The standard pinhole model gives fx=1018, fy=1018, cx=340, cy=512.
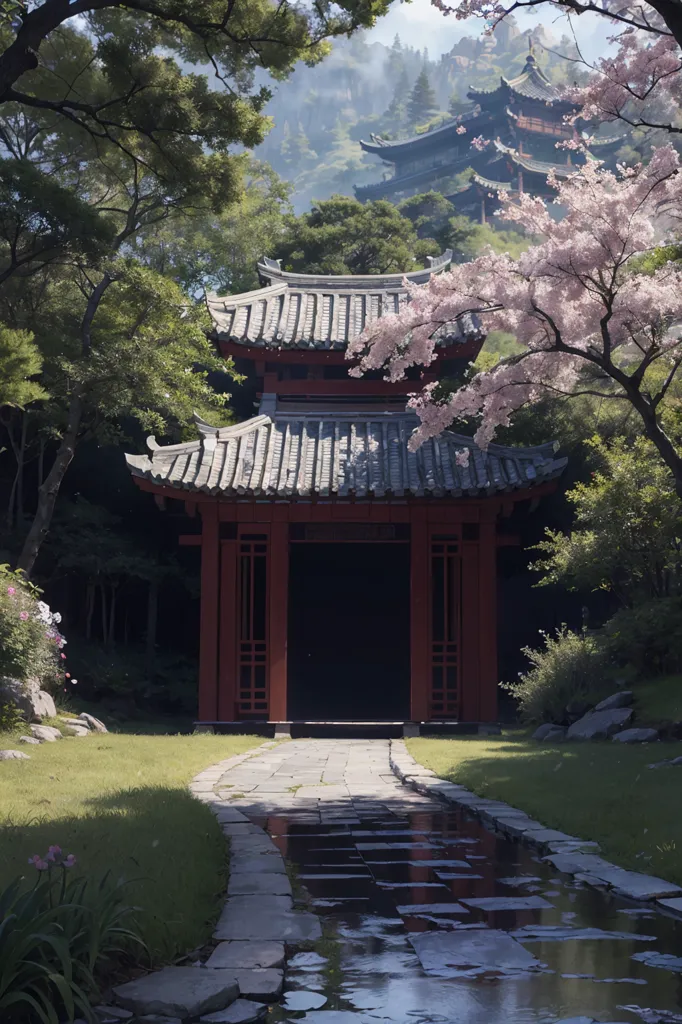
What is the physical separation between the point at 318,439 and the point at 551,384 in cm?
639

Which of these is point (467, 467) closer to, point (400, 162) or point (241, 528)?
point (241, 528)

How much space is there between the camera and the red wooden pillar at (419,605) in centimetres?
1598

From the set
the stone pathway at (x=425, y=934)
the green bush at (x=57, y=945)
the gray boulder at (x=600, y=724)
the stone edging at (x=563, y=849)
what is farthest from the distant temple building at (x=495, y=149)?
the green bush at (x=57, y=945)

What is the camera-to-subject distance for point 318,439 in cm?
1723

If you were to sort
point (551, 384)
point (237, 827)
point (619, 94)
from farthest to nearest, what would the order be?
point (551, 384), point (619, 94), point (237, 827)

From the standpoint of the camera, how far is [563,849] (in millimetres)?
5992

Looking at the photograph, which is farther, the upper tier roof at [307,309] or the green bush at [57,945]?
the upper tier roof at [307,309]

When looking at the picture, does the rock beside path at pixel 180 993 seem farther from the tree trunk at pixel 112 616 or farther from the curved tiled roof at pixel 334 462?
the tree trunk at pixel 112 616

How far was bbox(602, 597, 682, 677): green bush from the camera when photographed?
1273 cm

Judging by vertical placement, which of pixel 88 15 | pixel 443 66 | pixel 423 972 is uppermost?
pixel 443 66

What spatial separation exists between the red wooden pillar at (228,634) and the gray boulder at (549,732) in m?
4.92

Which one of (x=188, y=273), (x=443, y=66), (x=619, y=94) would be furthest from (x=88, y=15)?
(x=443, y=66)

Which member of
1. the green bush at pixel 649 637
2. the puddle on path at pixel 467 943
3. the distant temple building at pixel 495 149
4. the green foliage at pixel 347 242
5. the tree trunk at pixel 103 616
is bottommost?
the puddle on path at pixel 467 943

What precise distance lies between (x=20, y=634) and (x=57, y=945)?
9.49 m
